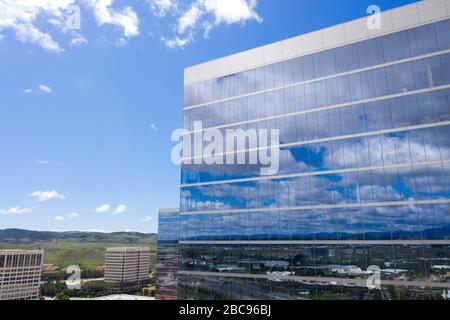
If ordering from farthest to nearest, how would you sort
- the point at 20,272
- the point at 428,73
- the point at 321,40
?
1. the point at 20,272
2. the point at 321,40
3. the point at 428,73

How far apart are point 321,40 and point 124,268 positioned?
497 feet

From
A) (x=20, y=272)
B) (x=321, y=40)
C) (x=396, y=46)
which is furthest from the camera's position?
(x=20, y=272)

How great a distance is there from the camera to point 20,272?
116 m

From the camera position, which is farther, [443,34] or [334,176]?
[334,176]

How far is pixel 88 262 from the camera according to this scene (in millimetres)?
114562

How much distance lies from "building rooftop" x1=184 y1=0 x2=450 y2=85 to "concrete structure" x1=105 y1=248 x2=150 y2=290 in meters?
138

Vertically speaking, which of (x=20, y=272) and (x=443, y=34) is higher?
(x=443, y=34)

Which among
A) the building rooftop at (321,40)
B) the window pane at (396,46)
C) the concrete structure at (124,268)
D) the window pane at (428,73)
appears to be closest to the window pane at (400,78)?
the window pane at (428,73)
